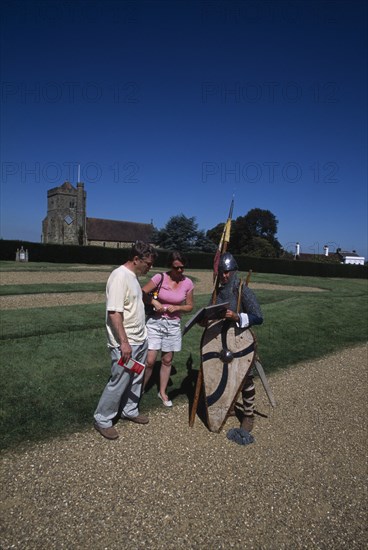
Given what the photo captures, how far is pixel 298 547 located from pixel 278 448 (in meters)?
1.39

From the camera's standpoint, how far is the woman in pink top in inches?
189

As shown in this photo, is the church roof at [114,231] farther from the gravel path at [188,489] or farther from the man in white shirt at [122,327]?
the gravel path at [188,489]

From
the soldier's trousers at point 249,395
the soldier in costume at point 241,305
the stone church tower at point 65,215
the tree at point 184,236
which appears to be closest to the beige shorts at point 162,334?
the soldier in costume at point 241,305

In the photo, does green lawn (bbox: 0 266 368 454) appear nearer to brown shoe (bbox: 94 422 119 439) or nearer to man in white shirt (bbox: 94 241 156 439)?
brown shoe (bbox: 94 422 119 439)

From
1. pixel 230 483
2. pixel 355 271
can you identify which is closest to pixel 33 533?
pixel 230 483

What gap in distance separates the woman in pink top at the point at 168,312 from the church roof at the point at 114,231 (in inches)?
2743

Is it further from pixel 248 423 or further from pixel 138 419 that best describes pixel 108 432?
pixel 248 423

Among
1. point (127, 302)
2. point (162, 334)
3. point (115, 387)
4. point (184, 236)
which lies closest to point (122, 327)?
point (127, 302)

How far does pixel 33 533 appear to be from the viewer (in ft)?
8.86

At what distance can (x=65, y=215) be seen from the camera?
77812mm

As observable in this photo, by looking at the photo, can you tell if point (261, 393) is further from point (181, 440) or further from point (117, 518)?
point (117, 518)

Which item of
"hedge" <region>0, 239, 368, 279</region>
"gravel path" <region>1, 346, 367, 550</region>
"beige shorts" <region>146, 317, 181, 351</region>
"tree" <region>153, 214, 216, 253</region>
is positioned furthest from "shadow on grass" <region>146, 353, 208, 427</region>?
"tree" <region>153, 214, 216, 253</region>

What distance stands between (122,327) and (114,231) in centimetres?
7511

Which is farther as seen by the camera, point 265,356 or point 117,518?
point 265,356
